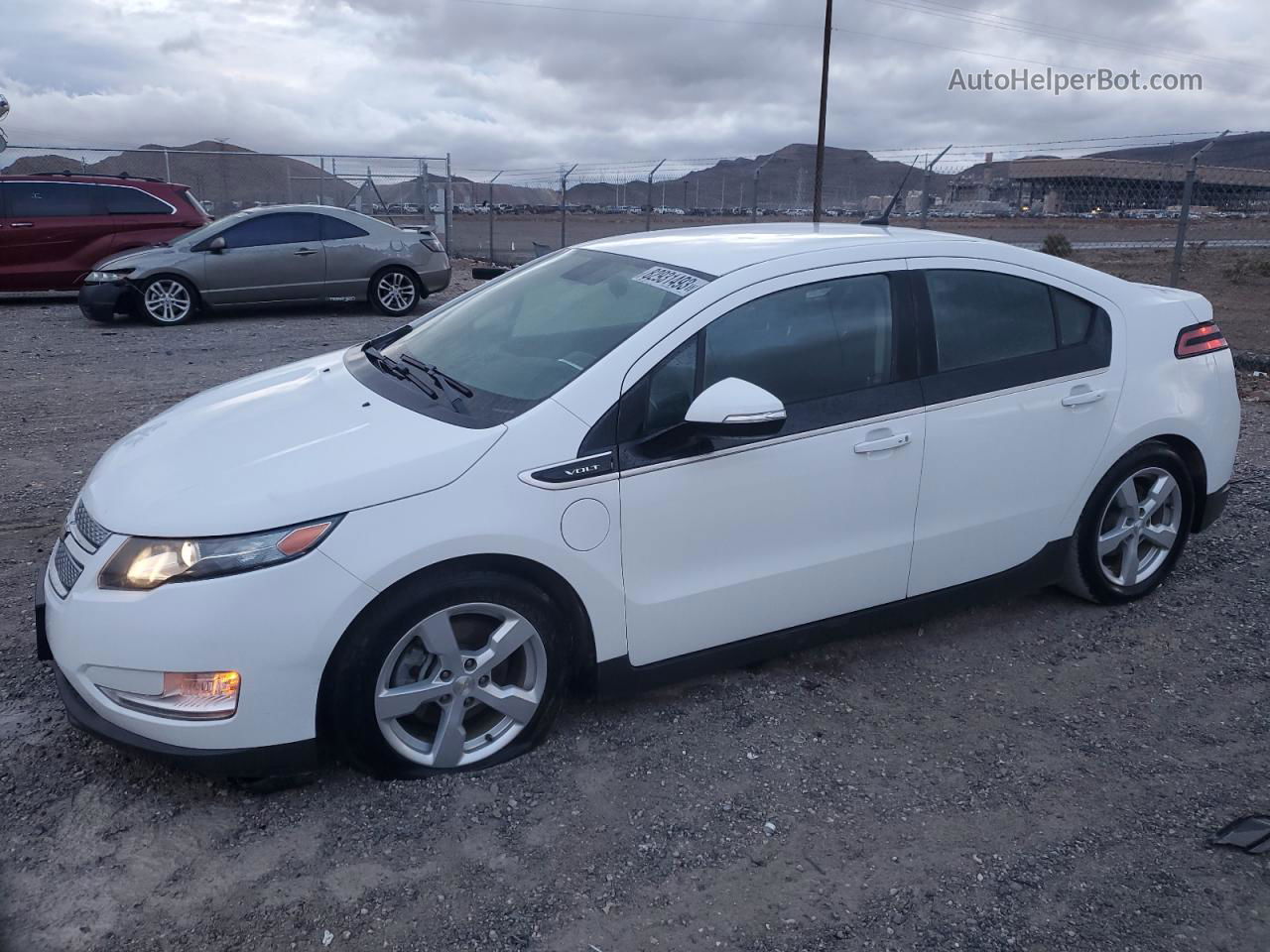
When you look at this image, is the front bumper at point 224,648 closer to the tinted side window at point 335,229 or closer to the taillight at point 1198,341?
the taillight at point 1198,341

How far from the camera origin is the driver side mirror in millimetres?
3236

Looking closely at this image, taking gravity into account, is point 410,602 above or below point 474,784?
above

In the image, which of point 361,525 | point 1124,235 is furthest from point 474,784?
point 1124,235

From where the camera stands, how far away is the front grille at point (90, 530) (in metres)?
3.10

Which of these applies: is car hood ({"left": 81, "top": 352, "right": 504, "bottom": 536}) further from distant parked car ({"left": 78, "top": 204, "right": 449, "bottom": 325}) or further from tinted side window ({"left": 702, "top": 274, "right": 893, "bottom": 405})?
distant parked car ({"left": 78, "top": 204, "right": 449, "bottom": 325})

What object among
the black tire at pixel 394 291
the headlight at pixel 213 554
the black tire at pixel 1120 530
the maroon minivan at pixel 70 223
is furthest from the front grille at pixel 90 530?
the maroon minivan at pixel 70 223

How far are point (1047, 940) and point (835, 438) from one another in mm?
1660

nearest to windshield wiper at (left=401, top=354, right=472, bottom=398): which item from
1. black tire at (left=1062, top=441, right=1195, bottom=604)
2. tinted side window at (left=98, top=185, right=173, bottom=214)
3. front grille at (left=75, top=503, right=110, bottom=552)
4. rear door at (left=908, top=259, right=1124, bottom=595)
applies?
front grille at (left=75, top=503, right=110, bottom=552)

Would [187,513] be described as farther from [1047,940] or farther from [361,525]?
[1047,940]

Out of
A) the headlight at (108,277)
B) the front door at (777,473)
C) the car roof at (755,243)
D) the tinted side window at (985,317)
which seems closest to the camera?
the front door at (777,473)

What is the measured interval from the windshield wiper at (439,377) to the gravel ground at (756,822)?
1.20 m

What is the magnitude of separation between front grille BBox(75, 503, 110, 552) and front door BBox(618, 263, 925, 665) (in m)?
1.53

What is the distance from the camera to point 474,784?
3.27 meters

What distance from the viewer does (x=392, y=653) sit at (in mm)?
3057
